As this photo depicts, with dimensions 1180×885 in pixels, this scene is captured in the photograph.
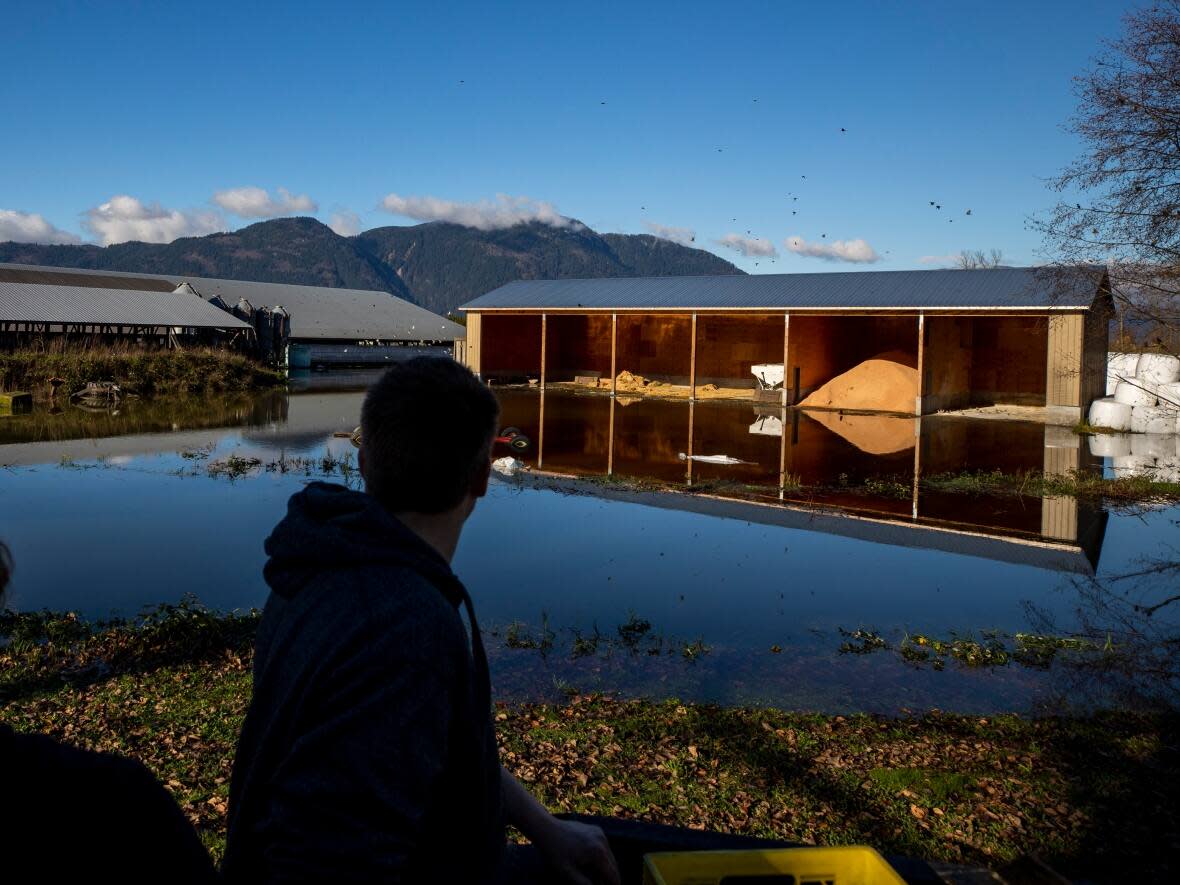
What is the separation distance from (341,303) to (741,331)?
75.5ft

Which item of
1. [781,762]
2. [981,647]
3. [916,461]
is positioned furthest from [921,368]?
[781,762]

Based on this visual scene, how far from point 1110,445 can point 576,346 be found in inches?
818

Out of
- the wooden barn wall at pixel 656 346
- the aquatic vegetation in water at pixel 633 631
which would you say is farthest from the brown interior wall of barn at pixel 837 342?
the aquatic vegetation in water at pixel 633 631

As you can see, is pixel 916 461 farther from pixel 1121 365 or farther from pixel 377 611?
pixel 377 611

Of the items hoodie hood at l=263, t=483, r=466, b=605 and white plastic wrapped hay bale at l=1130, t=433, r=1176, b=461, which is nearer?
hoodie hood at l=263, t=483, r=466, b=605

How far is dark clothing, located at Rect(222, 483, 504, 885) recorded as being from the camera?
4.53 ft

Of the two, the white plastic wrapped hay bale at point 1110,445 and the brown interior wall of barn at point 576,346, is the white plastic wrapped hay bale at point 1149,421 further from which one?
the brown interior wall of barn at point 576,346

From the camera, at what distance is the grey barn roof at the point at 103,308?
30453mm

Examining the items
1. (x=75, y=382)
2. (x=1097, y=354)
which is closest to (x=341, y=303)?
(x=75, y=382)

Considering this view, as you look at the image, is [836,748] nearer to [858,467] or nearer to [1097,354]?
[858,467]

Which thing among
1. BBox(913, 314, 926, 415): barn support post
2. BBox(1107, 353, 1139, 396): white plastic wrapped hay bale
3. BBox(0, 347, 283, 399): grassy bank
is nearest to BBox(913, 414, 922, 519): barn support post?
BBox(913, 314, 926, 415): barn support post

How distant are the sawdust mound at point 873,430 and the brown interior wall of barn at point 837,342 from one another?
2700 millimetres

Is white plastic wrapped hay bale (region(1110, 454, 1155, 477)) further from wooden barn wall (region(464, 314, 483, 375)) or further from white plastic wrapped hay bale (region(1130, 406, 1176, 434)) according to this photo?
wooden barn wall (region(464, 314, 483, 375))

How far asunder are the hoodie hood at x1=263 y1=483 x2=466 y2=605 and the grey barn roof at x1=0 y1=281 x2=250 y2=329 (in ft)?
107
